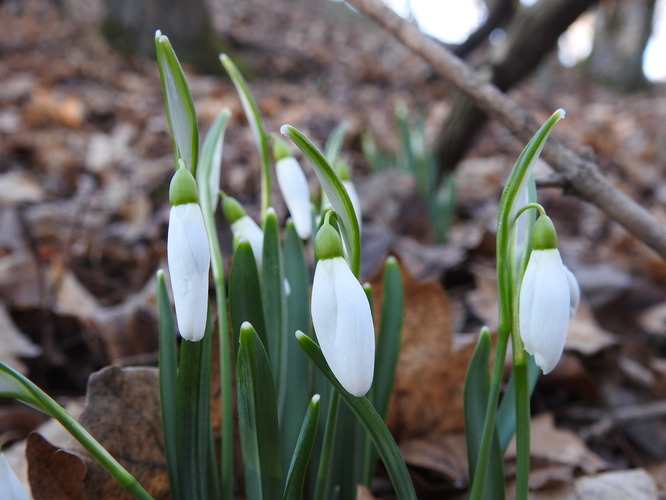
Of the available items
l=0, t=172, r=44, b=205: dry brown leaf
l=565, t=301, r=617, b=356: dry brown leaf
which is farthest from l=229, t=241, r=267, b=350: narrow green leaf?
l=0, t=172, r=44, b=205: dry brown leaf

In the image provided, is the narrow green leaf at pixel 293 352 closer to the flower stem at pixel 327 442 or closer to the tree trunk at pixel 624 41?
the flower stem at pixel 327 442

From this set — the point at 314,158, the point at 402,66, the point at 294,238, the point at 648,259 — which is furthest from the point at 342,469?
the point at 402,66

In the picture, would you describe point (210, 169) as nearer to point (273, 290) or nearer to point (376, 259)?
point (273, 290)

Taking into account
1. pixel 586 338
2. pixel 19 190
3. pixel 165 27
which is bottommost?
pixel 19 190

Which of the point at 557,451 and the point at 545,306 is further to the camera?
the point at 557,451

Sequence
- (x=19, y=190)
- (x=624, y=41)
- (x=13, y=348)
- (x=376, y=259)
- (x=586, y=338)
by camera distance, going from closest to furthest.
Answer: (x=13, y=348) → (x=586, y=338) → (x=376, y=259) → (x=19, y=190) → (x=624, y=41)

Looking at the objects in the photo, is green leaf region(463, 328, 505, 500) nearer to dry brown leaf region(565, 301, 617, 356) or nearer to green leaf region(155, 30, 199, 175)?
green leaf region(155, 30, 199, 175)

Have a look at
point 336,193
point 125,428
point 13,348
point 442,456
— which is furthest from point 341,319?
point 13,348
